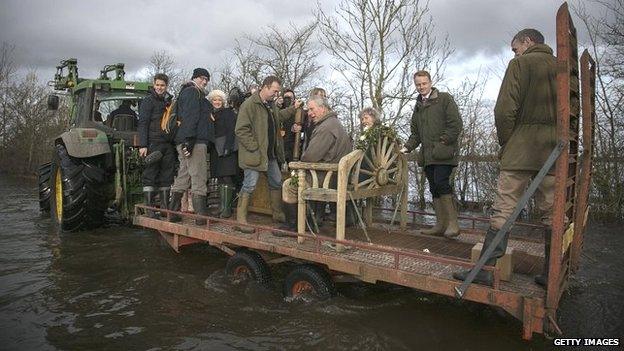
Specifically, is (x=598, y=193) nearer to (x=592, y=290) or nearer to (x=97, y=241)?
(x=592, y=290)

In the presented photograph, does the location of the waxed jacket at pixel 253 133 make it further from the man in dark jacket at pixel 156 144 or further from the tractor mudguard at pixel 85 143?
the tractor mudguard at pixel 85 143

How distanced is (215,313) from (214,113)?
2702 mm

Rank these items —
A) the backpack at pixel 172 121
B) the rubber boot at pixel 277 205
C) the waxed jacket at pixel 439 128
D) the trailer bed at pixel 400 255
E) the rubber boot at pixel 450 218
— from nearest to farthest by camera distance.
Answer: the trailer bed at pixel 400 255 → the waxed jacket at pixel 439 128 → the rubber boot at pixel 450 218 → the backpack at pixel 172 121 → the rubber boot at pixel 277 205

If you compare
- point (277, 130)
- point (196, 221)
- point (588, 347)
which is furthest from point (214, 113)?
point (588, 347)

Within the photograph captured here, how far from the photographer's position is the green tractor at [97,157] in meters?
6.86

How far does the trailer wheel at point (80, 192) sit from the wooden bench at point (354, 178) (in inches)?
153

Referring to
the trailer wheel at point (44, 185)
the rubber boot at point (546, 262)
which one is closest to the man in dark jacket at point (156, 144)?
the trailer wheel at point (44, 185)

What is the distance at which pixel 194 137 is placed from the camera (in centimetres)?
543

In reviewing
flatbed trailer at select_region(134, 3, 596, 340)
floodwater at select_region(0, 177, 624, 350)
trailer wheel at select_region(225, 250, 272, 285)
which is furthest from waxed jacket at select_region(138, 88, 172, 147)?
trailer wheel at select_region(225, 250, 272, 285)

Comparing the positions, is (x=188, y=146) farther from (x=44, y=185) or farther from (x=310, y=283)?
(x=44, y=185)

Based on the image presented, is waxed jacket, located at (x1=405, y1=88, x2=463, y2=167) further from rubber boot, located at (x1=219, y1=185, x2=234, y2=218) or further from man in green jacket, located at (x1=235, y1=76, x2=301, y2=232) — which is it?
rubber boot, located at (x1=219, y1=185, x2=234, y2=218)

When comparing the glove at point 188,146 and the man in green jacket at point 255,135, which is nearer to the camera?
the man in green jacket at point 255,135

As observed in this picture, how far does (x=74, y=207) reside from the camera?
22.5ft

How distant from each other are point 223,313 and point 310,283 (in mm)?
831
